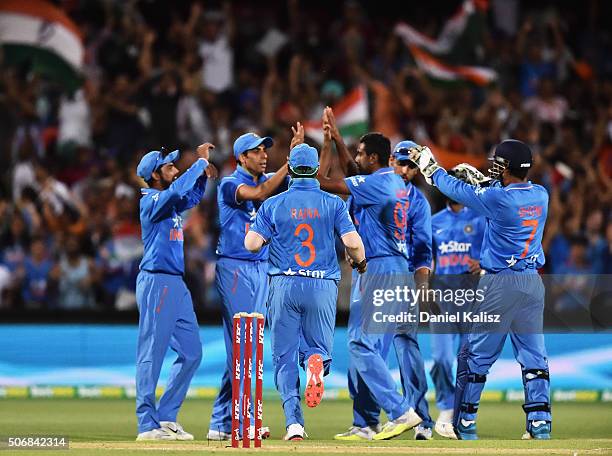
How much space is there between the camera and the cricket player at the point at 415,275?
13.9 m

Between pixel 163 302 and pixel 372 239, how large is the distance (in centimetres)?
209

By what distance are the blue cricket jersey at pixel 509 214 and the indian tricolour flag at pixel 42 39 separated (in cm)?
1061

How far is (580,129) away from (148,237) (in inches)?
453

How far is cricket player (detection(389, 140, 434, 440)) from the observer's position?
13.9m

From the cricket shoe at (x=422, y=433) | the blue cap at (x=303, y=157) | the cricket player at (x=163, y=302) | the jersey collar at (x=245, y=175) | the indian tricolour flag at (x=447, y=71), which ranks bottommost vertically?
the cricket shoe at (x=422, y=433)

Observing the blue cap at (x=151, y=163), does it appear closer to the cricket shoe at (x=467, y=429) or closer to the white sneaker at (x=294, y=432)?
the white sneaker at (x=294, y=432)

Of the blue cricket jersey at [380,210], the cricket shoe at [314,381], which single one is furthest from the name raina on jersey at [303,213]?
the cricket shoe at [314,381]

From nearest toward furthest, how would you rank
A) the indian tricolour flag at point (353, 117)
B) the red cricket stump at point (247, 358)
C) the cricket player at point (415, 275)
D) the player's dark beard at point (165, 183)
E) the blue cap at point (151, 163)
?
1. the red cricket stump at point (247, 358)
2. the blue cap at point (151, 163)
3. the player's dark beard at point (165, 183)
4. the cricket player at point (415, 275)
5. the indian tricolour flag at point (353, 117)

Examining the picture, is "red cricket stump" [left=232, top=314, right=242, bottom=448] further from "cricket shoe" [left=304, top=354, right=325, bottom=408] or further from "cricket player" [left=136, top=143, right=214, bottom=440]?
"cricket player" [left=136, top=143, right=214, bottom=440]

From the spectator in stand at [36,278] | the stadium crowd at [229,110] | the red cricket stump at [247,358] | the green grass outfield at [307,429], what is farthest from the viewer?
the stadium crowd at [229,110]

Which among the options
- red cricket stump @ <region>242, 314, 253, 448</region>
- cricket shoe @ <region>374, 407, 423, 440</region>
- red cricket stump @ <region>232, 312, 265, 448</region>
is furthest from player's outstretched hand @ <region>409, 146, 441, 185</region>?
red cricket stump @ <region>242, 314, 253, 448</region>

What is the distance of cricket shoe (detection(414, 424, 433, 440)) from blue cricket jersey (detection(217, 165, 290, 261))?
92.8 inches

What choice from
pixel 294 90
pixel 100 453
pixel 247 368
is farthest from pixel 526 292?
pixel 294 90

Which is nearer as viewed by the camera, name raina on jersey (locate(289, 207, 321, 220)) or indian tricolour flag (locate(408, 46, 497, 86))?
name raina on jersey (locate(289, 207, 321, 220))
